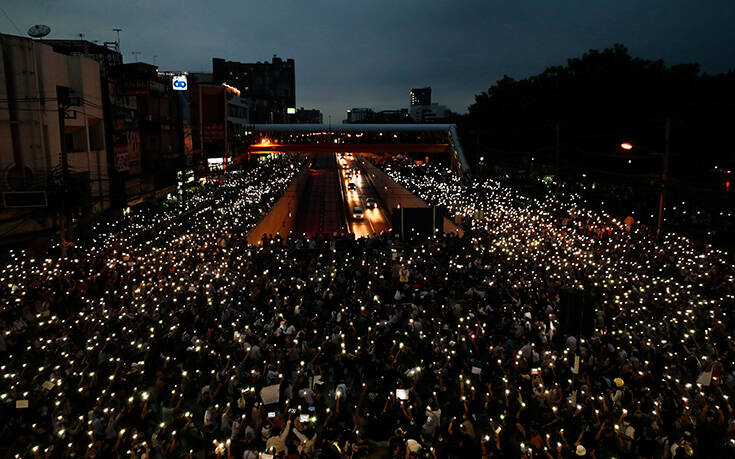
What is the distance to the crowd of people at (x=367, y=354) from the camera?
7945mm

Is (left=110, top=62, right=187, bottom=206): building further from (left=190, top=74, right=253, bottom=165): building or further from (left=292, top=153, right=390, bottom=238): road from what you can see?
(left=292, top=153, right=390, bottom=238): road

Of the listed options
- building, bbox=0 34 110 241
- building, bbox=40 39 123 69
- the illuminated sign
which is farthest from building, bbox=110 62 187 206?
building, bbox=0 34 110 241

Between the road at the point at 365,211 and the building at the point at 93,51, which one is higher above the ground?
the building at the point at 93,51

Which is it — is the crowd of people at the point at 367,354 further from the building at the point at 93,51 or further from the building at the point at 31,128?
the building at the point at 93,51

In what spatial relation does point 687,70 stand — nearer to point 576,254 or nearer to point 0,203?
point 576,254

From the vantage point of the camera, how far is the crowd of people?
795cm

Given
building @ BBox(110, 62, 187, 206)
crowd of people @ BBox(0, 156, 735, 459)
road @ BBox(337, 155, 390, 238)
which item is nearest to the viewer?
crowd of people @ BBox(0, 156, 735, 459)

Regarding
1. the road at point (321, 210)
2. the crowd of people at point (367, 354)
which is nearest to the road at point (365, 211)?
the road at point (321, 210)

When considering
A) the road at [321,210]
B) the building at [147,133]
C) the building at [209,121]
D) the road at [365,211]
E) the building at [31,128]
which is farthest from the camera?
the building at [209,121]

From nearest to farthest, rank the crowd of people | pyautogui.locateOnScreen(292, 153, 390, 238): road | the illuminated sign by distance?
the crowd of people → pyautogui.locateOnScreen(292, 153, 390, 238): road → the illuminated sign

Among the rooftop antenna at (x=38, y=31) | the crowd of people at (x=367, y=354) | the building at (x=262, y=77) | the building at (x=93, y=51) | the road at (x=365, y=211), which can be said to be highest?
the building at (x=262, y=77)

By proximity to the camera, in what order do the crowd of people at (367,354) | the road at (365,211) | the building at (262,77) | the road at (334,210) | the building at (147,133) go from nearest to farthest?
the crowd of people at (367,354)
the building at (147,133)
the road at (365,211)
the road at (334,210)
the building at (262,77)

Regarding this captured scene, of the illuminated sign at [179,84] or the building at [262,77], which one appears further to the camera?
the building at [262,77]

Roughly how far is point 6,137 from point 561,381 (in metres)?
20.1
